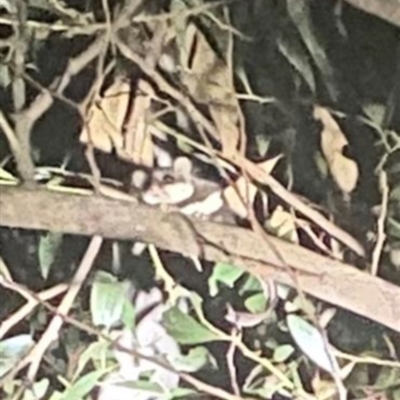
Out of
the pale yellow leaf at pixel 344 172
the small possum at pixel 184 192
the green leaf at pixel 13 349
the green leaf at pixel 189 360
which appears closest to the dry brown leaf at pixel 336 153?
the pale yellow leaf at pixel 344 172

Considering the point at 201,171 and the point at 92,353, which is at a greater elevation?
the point at 201,171

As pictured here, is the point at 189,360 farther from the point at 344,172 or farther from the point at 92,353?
the point at 344,172

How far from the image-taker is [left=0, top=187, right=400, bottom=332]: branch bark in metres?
1.16

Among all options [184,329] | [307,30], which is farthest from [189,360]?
[307,30]

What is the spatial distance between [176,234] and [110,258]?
69mm

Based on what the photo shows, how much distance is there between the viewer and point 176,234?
1162 millimetres

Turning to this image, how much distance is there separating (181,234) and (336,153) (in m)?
0.17

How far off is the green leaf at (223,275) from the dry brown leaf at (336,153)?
0.44 feet

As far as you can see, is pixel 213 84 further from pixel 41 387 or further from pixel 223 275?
pixel 41 387

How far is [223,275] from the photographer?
116cm

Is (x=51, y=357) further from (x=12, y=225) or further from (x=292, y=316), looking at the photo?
(x=292, y=316)

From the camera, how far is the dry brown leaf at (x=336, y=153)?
1173mm

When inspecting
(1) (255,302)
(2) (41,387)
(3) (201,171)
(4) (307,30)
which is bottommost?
(2) (41,387)

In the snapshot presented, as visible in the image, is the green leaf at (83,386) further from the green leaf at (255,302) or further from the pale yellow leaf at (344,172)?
the pale yellow leaf at (344,172)
